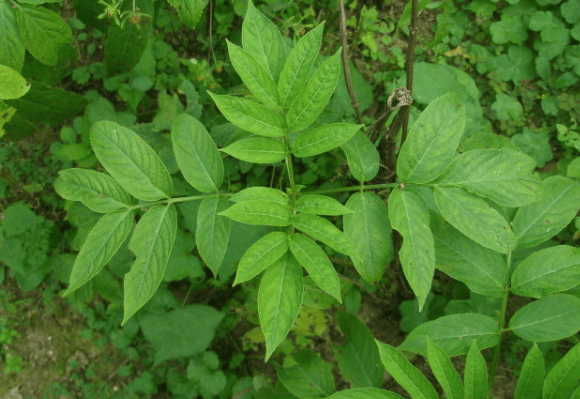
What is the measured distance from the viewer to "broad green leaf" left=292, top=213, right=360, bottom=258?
152 centimetres

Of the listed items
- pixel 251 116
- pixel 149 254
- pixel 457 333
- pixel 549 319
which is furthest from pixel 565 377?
pixel 149 254

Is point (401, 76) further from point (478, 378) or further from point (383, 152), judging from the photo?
point (478, 378)

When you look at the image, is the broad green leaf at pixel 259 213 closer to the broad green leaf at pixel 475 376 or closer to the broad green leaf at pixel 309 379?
the broad green leaf at pixel 475 376

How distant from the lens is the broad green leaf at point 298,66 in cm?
155

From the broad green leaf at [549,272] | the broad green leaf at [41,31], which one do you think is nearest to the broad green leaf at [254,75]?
the broad green leaf at [41,31]

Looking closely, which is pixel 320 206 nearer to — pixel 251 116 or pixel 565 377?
pixel 251 116

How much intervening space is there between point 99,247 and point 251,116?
2.30 ft

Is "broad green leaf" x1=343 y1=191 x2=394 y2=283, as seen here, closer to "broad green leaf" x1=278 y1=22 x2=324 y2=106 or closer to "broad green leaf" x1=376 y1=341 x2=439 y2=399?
"broad green leaf" x1=376 y1=341 x2=439 y2=399

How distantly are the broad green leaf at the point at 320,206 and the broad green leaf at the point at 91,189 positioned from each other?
67 centimetres

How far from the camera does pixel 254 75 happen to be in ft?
5.15

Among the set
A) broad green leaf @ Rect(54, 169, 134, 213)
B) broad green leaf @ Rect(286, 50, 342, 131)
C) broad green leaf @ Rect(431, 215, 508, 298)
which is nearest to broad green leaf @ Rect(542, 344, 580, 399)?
broad green leaf @ Rect(431, 215, 508, 298)

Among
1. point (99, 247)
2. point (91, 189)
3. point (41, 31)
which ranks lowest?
point (99, 247)

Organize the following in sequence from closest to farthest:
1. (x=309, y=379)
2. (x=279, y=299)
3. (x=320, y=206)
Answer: (x=279, y=299) → (x=320, y=206) → (x=309, y=379)

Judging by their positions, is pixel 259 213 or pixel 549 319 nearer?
pixel 259 213
